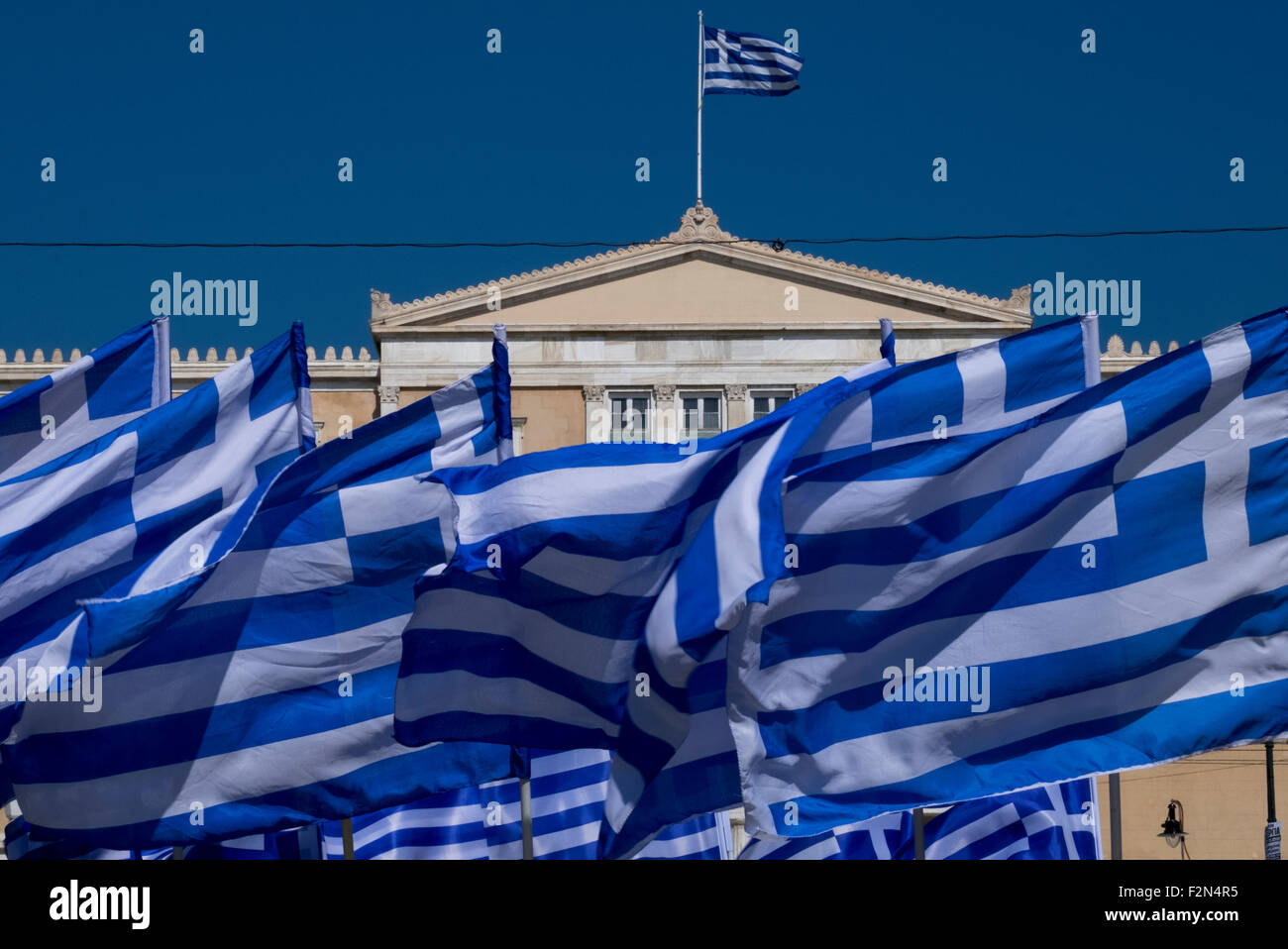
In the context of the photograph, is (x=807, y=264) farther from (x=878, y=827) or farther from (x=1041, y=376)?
(x=1041, y=376)

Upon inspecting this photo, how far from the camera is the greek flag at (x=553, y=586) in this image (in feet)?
36.3

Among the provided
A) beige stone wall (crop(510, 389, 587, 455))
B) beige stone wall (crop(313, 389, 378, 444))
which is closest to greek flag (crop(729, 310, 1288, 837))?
beige stone wall (crop(510, 389, 587, 455))

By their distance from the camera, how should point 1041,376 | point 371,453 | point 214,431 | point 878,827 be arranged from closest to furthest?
1. point 1041,376
2. point 371,453
3. point 214,431
4. point 878,827

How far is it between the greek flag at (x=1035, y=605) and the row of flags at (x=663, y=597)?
0.06 ft

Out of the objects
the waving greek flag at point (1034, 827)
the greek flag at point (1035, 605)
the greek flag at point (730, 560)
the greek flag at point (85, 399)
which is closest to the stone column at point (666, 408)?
the waving greek flag at point (1034, 827)

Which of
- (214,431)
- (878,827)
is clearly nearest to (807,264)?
(878,827)

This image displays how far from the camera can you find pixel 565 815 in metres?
16.6

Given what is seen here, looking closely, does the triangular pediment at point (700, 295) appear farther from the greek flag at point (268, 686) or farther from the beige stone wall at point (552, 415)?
the greek flag at point (268, 686)

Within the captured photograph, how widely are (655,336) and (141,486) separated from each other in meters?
19.2

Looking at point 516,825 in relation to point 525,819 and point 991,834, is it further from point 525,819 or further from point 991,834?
point 525,819

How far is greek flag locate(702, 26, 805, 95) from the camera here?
28.0 meters

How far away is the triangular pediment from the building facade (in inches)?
0.9
